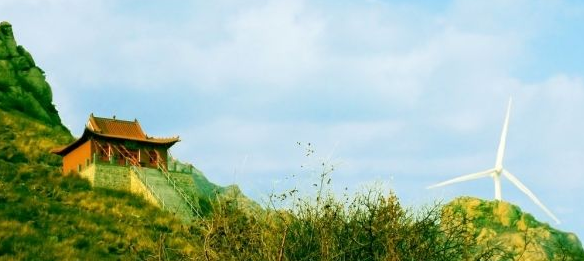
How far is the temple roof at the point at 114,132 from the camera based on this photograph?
58094 mm

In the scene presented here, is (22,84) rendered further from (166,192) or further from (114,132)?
(166,192)

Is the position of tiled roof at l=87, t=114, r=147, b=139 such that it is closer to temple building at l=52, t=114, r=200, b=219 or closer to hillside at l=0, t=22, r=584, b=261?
temple building at l=52, t=114, r=200, b=219

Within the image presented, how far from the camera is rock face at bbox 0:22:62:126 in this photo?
79531mm

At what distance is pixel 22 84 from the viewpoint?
3344 inches

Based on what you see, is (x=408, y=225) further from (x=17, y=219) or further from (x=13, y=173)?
(x=13, y=173)

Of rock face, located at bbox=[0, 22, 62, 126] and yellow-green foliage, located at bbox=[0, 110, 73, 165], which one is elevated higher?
rock face, located at bbox=[0, 22, 62, 126]

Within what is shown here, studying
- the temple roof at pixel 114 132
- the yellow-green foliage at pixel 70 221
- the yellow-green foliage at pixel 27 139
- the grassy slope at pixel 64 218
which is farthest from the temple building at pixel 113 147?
the yellow-green foliage at pixel 70 221

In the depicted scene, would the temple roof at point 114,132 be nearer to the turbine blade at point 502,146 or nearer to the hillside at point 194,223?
the hillside at point 194,223

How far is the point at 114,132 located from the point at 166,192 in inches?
391

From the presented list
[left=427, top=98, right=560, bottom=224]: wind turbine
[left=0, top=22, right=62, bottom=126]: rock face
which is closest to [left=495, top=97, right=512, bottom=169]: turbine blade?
[left=427, top=98, right=560, bottom=224]: wind turbine

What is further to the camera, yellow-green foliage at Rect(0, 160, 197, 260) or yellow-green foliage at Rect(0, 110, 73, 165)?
yellow-green foliage at Rect(0, 110, 73, 165)

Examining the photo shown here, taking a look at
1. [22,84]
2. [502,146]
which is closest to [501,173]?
[502,146]

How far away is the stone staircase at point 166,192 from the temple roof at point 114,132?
13.3 feet

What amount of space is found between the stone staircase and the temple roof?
4.05 meters
